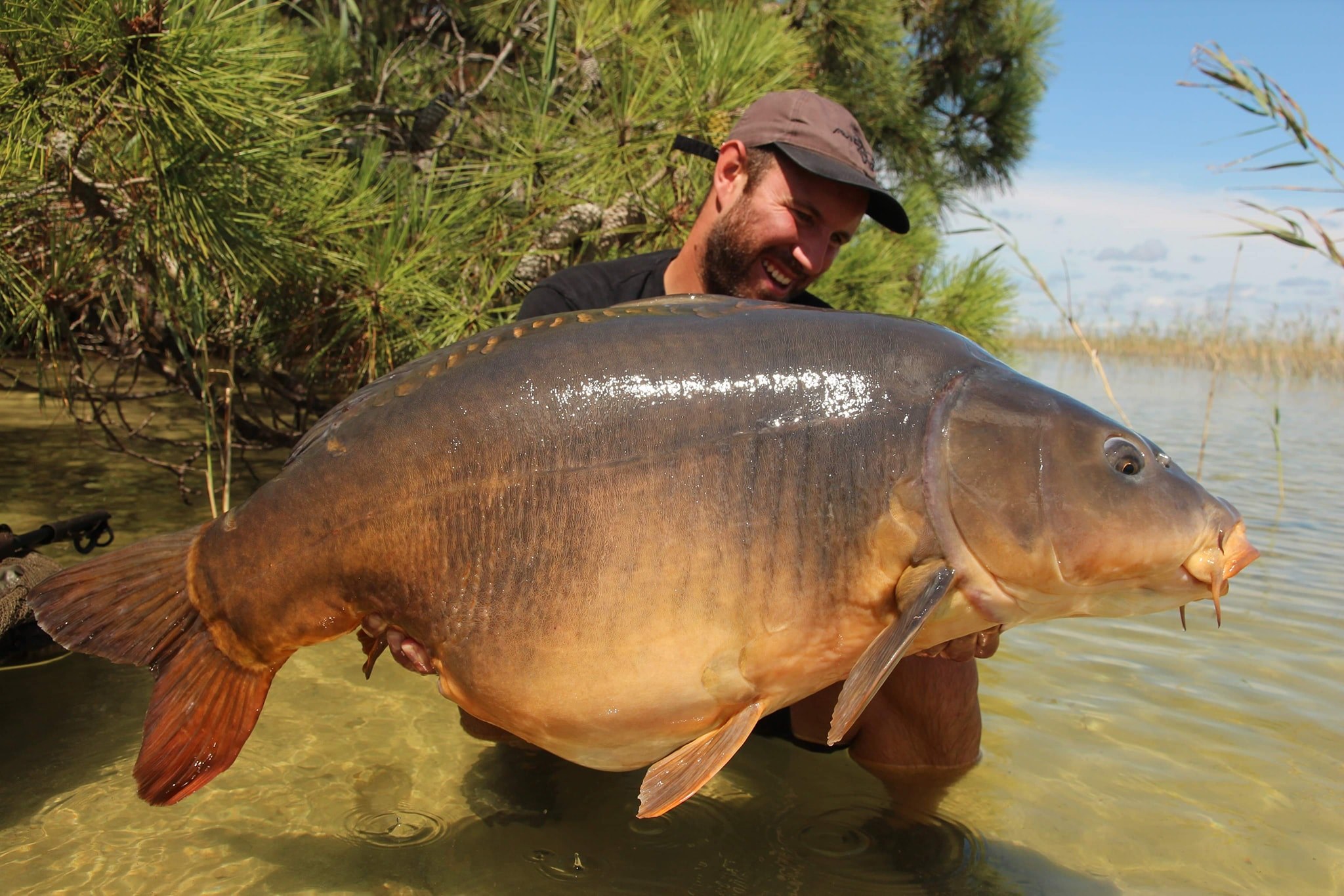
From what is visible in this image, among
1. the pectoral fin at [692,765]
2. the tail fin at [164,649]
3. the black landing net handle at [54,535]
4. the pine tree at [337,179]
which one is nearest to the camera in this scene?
the pectoral fin at [692,765]

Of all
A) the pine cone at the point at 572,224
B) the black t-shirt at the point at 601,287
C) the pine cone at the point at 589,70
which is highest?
the pine cone at the point at 589,70

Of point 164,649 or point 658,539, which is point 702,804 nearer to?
point 658,539

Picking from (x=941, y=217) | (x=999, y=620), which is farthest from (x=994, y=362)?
(x=941, y=217)

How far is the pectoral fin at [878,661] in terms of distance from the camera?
1534 mm

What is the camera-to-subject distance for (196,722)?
5.87 ft

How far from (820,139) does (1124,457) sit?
145cm

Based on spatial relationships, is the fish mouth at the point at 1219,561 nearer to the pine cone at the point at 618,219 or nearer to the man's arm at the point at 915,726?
the man's arm at the point at 915,726

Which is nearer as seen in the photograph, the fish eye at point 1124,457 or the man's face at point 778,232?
the fish eye at point 1124,457

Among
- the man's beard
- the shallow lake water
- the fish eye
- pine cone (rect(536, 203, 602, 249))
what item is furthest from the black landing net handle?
the fish eye

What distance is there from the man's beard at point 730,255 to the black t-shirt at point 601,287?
178mm

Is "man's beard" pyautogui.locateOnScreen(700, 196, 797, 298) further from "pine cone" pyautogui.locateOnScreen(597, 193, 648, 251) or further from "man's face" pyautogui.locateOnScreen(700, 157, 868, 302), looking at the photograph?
"pine cone" pyautogui.locateOnScreen(597, 193, 648, 251)

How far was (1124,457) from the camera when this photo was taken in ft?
5.56

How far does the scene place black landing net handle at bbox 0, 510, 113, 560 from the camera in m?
2.67

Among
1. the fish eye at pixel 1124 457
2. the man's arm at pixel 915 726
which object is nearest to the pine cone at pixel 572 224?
the man's arm at pixel 915 726
